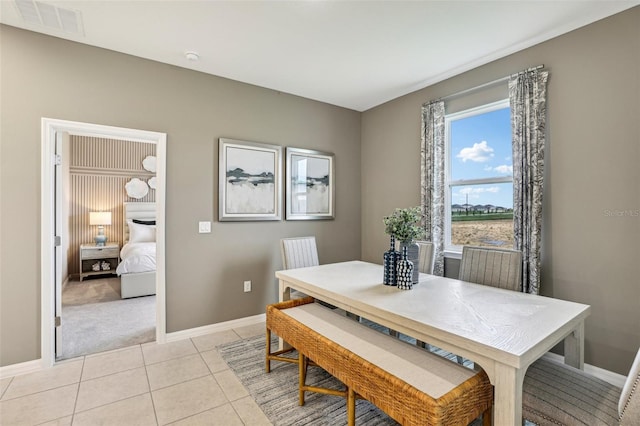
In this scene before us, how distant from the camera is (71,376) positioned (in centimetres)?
235

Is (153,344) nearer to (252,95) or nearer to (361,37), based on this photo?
(252,95)

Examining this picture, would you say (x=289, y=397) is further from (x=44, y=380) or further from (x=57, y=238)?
(x=57, y=238)

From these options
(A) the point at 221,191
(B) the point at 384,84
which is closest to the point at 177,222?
(A) the point at 221,191

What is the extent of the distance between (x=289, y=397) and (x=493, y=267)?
1.81 metres

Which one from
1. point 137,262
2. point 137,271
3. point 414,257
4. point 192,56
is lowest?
point 137,271

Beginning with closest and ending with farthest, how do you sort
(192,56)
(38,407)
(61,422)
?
(61,422)
(38,407)
(192,56)

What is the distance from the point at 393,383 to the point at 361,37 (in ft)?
8.34

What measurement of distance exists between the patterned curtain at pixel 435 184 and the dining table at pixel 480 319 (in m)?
1.03

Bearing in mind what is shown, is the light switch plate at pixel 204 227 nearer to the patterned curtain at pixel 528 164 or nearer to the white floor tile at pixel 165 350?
the white floor tile at pixel 165 350

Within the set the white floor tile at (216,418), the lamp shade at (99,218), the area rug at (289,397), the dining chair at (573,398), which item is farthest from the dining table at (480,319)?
the lamp shade at (99,218)

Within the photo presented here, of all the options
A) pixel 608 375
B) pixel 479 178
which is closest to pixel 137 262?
pixel 479 178

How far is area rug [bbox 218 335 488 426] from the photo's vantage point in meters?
1.86

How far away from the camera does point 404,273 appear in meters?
2.05

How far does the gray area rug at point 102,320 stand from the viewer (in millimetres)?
2916
